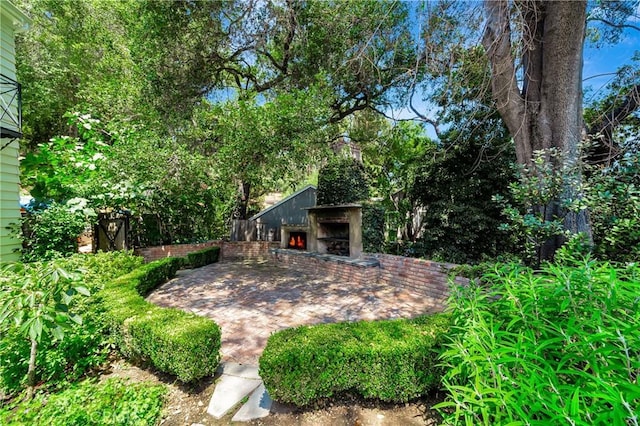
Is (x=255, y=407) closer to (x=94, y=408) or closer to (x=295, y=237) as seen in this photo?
(x=94, y=408)

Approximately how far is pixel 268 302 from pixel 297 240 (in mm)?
4209

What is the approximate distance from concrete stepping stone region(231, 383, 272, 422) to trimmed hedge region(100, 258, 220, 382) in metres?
0.52

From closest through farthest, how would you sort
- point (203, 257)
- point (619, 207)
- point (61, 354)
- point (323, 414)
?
point (323, 414)
point (61, 354)
point (619, 207)
point (203, 257)

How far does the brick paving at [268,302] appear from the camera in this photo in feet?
11.9

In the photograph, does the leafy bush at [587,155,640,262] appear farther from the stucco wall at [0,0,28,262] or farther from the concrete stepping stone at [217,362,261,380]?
the stucco wall at [0,0,28,262]

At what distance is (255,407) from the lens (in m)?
2.21

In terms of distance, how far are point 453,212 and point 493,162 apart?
1.70 metres

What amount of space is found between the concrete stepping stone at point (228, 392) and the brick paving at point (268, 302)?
1.13 ft

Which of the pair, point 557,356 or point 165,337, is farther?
point 165,337

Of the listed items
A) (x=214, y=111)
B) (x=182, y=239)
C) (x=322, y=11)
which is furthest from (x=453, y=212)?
(x=182, y=239)

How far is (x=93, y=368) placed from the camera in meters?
2.78

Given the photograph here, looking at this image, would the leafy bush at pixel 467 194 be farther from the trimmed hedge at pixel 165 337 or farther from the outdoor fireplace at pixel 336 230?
the trimmed hedge at pixel 165 337

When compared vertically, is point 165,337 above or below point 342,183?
below

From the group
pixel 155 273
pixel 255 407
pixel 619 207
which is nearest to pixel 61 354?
pixel 255 407
